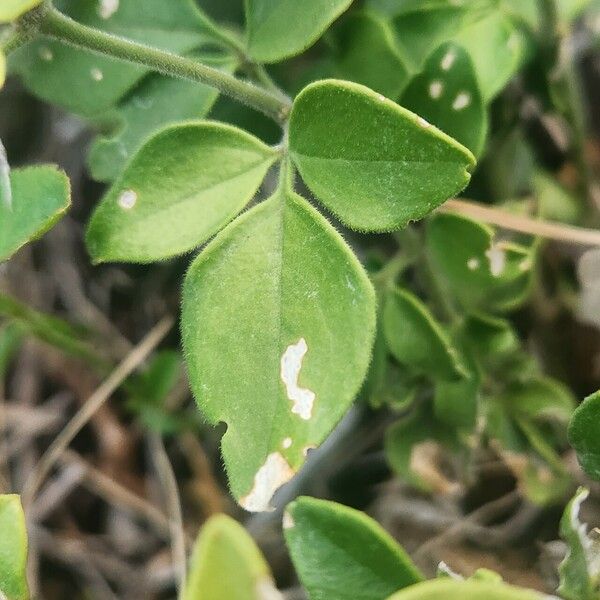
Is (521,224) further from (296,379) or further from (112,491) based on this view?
(112,491)

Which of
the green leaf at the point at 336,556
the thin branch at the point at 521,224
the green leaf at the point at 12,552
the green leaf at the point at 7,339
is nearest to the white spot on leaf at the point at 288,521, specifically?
the green leaf at the point at 336,556

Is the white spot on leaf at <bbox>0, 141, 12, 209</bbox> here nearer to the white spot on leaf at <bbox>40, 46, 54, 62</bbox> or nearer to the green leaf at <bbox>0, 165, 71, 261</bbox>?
the green leaf at <bbox>0, 165, 71, 261</bbox>

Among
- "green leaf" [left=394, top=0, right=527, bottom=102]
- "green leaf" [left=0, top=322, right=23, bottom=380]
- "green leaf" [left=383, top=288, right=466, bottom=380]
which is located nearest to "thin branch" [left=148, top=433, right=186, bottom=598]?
"green leaf" [left=0, top=322, right=23, bottom=380]

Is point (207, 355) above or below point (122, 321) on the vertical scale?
above

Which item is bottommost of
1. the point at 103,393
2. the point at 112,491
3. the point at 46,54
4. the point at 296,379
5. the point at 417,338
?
the point at 112,491

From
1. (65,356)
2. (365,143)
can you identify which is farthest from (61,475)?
(365,143)

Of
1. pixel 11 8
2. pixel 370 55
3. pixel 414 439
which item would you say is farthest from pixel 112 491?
pixel 11 8

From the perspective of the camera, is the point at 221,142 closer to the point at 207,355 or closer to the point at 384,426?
the point at 207,355
